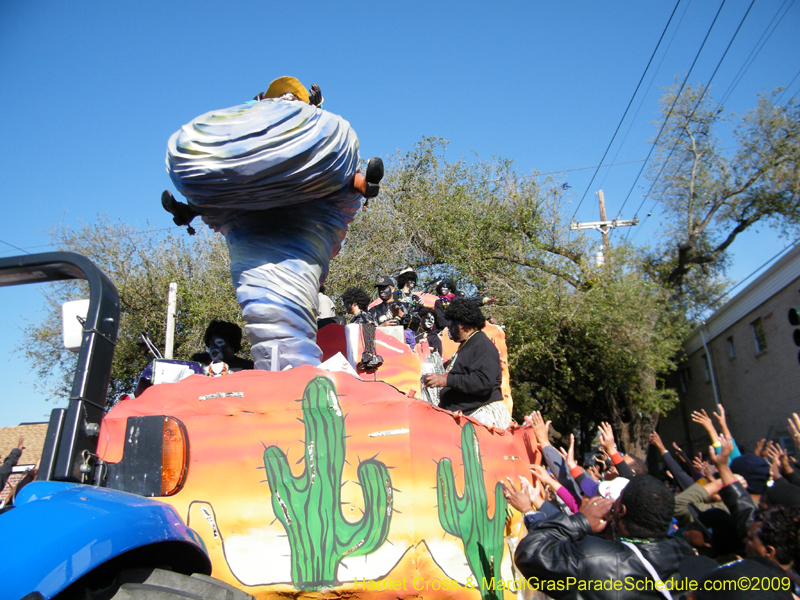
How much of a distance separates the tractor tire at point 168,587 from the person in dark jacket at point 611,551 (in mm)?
1194

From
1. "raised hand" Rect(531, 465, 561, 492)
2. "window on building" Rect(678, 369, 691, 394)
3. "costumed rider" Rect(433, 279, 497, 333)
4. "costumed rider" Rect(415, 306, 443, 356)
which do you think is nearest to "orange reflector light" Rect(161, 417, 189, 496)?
"raised hand" Rect(531, 465, 561, 492)

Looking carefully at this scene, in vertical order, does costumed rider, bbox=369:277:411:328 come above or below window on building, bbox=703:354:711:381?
below

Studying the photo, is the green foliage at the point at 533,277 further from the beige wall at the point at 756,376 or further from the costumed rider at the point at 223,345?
the costumed rider at the point at 223,345

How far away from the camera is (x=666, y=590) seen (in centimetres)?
236

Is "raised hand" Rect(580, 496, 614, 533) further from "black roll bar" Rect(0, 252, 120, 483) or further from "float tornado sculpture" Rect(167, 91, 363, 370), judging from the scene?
"black roll bar" Rect(0, 252, 120, 483)

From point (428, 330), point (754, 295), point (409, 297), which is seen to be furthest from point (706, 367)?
point (428, 330)

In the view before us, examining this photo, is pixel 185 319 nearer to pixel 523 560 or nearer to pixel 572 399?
pixel 572 399

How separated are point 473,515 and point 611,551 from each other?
913 mm

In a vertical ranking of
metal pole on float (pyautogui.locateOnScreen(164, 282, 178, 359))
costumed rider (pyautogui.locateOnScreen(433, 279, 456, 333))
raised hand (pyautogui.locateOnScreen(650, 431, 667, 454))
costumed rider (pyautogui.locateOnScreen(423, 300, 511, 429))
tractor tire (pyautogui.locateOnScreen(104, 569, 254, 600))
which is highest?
costumed rider (pyautogui.locateOnScreen(433, 279, 456, 333))

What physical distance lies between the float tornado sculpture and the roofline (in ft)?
46.5

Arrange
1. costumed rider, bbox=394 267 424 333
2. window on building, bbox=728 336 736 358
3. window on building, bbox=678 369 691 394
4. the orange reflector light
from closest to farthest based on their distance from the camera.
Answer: the orange reflector light → costumed rider, bbox=394 267 424 333 → window on building, bbox=728 336 736 358 → window on building, bbox=678 369 691 394

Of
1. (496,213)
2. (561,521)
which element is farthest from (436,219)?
(561,521)

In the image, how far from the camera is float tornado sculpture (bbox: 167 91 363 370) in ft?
11.4

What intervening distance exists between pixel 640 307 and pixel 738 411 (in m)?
6.08
